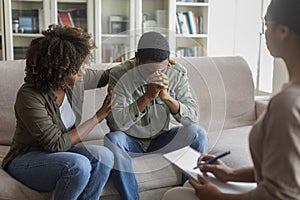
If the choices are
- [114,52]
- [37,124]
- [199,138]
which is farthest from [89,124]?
[199,138]

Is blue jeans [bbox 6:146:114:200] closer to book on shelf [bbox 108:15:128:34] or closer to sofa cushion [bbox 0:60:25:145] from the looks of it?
sofa cushion [bbox 0:60:25:145]

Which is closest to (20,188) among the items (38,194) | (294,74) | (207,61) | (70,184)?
(38,194)

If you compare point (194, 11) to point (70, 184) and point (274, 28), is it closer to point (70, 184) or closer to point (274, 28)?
point (70, 184)

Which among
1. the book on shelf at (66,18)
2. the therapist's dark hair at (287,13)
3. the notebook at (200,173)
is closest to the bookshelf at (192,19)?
the book on shelf at (66,18)

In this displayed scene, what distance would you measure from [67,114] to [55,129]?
0.15m

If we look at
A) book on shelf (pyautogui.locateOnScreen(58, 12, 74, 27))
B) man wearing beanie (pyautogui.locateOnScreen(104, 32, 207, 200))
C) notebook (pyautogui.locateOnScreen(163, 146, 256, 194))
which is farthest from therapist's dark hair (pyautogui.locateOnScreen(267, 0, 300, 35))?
book on shelf (pyautogui.locateOnScreen(58, 12, 74, 27))

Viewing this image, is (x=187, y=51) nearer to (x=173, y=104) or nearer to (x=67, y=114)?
(x=173, y=104)

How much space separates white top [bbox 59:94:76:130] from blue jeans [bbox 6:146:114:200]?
0.47ft

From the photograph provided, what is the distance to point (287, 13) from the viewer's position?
0.87 meters

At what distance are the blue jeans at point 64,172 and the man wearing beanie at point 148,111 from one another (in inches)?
3.5

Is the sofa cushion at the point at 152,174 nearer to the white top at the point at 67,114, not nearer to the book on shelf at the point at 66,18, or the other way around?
the white top at the point at 67,114

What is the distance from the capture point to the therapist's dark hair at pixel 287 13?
33.8 inches

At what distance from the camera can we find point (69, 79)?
70.4 inches

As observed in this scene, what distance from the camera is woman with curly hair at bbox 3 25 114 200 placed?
5.46 feet
